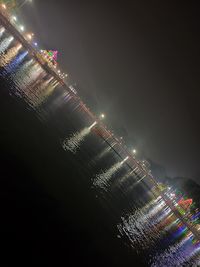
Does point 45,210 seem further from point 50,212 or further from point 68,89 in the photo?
point 68,89

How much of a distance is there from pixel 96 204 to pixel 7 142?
9011 mm

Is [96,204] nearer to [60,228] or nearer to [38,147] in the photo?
[38,147]

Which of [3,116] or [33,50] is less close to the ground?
[33,50]

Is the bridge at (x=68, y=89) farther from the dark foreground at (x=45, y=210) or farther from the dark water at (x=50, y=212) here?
the dark foreground at (x=45, y=210)

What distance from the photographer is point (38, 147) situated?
2109 centimetres

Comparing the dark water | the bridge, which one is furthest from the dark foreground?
the bridge

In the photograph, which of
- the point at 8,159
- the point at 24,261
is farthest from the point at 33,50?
the point at 24,261

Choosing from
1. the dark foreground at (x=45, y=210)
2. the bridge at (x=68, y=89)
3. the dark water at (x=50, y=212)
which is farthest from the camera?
the bridge at (x=68, y=89)

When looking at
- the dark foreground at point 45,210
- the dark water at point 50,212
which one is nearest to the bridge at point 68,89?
the dark water at point 50,212

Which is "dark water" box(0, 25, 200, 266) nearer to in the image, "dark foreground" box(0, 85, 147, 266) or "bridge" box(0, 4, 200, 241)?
"dark foreground" box(0, 85, 147, 266)

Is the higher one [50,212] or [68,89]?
[68,89]

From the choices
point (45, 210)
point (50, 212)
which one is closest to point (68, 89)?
point (50, 212)

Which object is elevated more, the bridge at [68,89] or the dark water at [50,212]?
the bridge at [68,89]

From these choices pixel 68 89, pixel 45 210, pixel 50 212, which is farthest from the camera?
pixel 68 89
